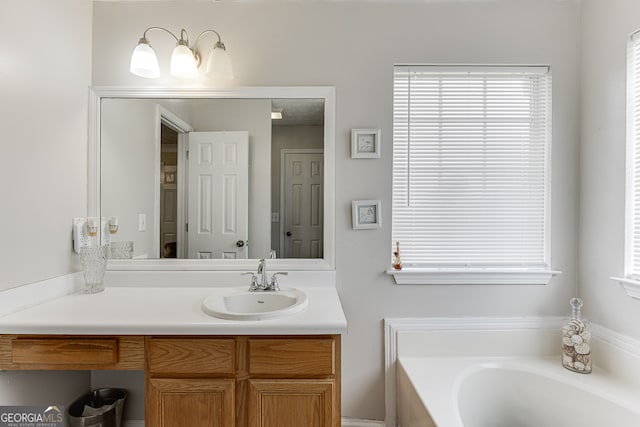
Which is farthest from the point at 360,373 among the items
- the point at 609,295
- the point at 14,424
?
the point at 14,424

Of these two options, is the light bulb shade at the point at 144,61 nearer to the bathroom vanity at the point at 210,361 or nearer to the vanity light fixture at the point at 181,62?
the vanity light fixture at the point at 181,62

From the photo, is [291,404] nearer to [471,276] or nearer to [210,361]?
[210,361]

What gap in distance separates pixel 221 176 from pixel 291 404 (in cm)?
116

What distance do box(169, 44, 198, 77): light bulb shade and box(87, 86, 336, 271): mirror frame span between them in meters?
0.12

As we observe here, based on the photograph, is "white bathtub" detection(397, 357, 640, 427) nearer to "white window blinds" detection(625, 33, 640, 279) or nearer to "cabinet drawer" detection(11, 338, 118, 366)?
"white window blinds" detection(625, 33, 640, 279)

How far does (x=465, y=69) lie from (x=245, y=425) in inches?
79.5

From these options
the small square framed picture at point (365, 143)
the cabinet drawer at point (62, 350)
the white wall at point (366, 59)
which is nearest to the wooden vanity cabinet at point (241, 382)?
the cabinet drawer at point (62, 350)

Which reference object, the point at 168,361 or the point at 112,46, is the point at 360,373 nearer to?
the point at 168,361

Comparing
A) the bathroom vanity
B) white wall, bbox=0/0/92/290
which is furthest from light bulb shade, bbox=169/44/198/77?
the bathroom vanity

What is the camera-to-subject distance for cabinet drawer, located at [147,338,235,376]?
3.89ft

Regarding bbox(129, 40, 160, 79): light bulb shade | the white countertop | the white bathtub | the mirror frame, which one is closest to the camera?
the white countertop

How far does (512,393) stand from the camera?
5.19ft

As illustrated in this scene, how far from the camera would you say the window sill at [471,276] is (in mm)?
1707

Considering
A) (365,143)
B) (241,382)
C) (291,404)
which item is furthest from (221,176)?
(291,404)
